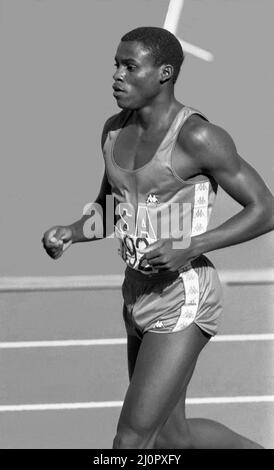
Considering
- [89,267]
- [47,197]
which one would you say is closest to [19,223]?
[47,197]

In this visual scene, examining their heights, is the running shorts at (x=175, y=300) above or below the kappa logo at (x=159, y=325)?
above

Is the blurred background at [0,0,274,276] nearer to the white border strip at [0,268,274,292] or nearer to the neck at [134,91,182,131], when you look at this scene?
the white border strip at [0,268,274,292]

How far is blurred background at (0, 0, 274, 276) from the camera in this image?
31.8 ft

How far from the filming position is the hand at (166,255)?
14.1ft

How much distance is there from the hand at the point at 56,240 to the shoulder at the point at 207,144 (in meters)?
0.61

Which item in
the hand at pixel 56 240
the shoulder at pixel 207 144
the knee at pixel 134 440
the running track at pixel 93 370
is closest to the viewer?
the shoulder at pixel 207 144

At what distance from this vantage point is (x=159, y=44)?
177 inches

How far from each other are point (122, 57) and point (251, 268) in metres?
4.00

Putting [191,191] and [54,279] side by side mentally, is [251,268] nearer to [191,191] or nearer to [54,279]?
[54,279]

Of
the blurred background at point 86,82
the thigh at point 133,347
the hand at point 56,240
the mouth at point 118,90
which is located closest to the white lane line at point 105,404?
the thigh at point 133,347

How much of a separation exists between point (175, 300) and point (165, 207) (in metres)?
0.36

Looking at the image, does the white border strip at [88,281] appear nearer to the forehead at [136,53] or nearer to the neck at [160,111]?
the neck at [160,111]

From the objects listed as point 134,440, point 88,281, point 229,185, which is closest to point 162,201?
point 229,185

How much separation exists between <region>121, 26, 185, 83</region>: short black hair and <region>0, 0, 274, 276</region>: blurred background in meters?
4.82
